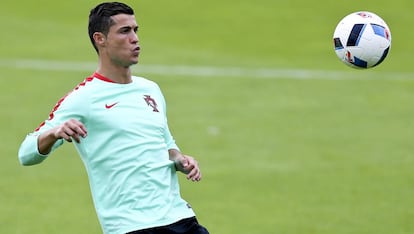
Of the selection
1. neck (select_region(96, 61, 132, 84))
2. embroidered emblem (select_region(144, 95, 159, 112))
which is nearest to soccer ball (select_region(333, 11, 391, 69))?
embroidered emblem (select_region(144, 95, 159, 112))

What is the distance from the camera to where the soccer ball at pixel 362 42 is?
10219mm

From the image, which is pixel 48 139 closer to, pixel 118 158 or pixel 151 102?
pixel 118 158

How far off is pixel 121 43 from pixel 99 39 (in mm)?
209

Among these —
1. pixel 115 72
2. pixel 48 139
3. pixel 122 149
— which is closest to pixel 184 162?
pixel 122 149

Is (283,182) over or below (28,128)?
over

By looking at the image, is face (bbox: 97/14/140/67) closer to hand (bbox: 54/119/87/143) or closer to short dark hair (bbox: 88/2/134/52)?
short dark hair (bbox: 88/2/134/52)

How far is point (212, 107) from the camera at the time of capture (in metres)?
19.3

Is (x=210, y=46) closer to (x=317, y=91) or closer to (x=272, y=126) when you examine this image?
→ (x=317, y=91)

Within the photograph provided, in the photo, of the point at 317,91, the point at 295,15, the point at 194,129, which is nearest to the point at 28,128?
the point at 194,129

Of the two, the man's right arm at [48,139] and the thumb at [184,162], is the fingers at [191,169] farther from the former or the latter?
the man's right arm at [48,139]

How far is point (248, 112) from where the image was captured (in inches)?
747

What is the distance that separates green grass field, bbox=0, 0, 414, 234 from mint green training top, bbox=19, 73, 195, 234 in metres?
4.95

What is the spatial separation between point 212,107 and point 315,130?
2299 millimetres

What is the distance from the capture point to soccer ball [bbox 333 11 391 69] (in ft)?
33.5
